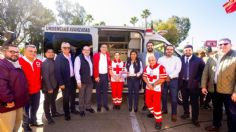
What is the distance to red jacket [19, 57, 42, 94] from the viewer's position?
5043mm

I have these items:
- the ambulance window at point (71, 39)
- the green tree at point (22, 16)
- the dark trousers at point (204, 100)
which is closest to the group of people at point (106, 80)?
the ambulance window at point (71, 39)

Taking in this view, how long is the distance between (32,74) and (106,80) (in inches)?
87.6

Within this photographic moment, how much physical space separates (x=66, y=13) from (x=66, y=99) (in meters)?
53.1

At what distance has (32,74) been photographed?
5.14 meters

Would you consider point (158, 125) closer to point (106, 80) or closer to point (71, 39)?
point (106, 80)

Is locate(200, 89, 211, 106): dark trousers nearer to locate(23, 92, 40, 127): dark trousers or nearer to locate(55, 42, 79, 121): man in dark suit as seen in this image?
locate(55, 42, 79, 121): man in dark suit

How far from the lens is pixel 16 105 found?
390 cm

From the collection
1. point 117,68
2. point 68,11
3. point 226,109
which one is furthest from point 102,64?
point 68,11

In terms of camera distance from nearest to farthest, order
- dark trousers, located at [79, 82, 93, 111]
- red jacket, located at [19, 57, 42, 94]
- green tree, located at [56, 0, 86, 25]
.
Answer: red jacket, located at [19, 57, 42, 94] < dark trousers, located at [79, 82, 93, 111] < green tree, located at [56, 0, 86, 25]

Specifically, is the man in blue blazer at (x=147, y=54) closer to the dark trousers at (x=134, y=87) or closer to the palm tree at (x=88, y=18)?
the dark trousers at (x=134, y=87)

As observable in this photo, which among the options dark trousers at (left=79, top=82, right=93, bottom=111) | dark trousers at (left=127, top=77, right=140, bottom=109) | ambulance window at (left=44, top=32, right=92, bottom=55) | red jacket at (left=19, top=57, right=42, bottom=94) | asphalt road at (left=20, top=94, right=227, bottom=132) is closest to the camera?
red jacket at (left=19, top=57, right=42, bottom=94)

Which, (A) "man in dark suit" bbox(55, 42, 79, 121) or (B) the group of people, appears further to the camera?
(A) "man in dark suit" bbox(55, 42, 79, 121)

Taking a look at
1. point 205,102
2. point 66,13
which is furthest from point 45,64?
point 66,13

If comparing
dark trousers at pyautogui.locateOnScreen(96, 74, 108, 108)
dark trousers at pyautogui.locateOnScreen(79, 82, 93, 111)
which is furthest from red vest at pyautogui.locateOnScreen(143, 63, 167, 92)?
dark trousers at pyautogui.locateOnScreen(79, 82, 93, 111)
